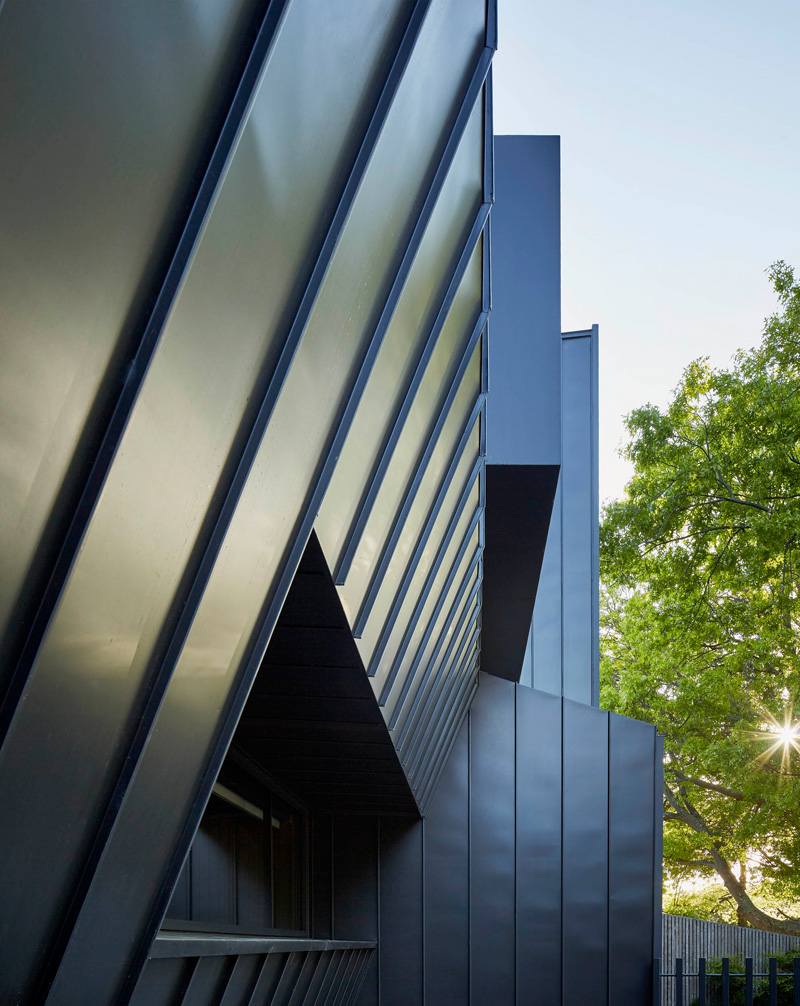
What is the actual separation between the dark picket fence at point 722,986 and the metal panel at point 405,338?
31.8ft

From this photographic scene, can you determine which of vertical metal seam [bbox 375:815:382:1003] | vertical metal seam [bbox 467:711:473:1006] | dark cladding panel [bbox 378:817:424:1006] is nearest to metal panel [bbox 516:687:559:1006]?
vertical metal seam [bbox 467:711:473:1006]

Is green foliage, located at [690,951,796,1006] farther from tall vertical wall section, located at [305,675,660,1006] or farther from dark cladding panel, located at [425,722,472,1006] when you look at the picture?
dark cladding panel, located at [425,722,472,1006]

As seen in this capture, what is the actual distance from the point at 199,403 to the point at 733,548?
63.2 feet

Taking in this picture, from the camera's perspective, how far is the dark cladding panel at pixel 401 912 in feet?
46.3

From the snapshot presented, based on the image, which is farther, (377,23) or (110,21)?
(377,23)

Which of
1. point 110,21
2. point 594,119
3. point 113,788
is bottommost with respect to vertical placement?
point 113,788

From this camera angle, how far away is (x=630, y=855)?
1457cm

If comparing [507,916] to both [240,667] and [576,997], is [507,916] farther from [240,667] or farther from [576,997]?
[240,667]

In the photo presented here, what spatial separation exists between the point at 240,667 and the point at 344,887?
1218cm

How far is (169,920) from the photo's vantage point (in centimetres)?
657

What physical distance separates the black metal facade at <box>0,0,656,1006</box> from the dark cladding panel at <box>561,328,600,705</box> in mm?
11534

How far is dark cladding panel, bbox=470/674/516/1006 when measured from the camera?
556 inches

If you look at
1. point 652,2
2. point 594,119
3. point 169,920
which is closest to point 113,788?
point 169,920

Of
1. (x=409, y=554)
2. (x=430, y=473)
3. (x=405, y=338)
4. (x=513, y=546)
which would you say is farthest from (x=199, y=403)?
(x=513, y=546)
